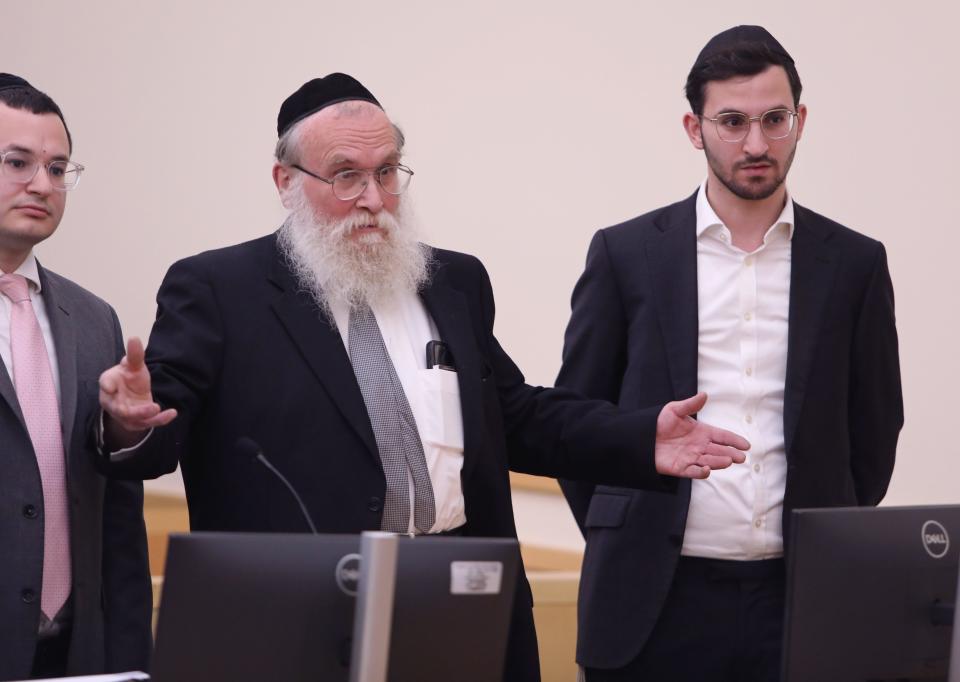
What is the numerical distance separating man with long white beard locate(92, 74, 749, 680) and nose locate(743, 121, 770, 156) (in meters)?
0.60

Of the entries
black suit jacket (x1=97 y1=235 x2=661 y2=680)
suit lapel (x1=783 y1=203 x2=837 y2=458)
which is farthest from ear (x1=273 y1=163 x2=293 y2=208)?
suit lapel (x1=783 y1=203 x2=837 y2=458)

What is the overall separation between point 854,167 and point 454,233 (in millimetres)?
1567

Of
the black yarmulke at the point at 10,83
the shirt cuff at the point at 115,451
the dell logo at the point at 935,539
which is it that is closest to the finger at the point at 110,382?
the shirt cuff at the point at 115,451

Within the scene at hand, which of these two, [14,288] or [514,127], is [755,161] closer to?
[14,288]

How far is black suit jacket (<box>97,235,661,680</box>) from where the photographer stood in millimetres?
2385

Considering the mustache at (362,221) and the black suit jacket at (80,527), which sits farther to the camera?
the mustache at (362,221)

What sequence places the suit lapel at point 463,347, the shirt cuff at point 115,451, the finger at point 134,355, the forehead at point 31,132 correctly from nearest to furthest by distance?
the finger at point 134,355
the shirt cuff at point 115,451
the suit lapel at point 463,347
the forehead at point 31,132

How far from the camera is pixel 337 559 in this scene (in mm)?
1731

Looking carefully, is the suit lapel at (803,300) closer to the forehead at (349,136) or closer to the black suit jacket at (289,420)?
the black suit jacket at (289,420)

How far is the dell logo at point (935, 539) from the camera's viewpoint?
83.3 inches

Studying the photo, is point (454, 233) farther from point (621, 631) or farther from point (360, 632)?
point (360, 632)

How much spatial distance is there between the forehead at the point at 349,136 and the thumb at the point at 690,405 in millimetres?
723

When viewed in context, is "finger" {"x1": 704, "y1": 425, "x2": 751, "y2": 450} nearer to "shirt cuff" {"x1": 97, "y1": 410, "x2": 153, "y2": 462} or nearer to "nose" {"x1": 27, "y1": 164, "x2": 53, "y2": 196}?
"shirt cuff" {"x1": 97, "y1": 410, "x2": 153, "y2": 462}

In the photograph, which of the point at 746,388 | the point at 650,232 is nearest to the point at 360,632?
the point at 746,388
